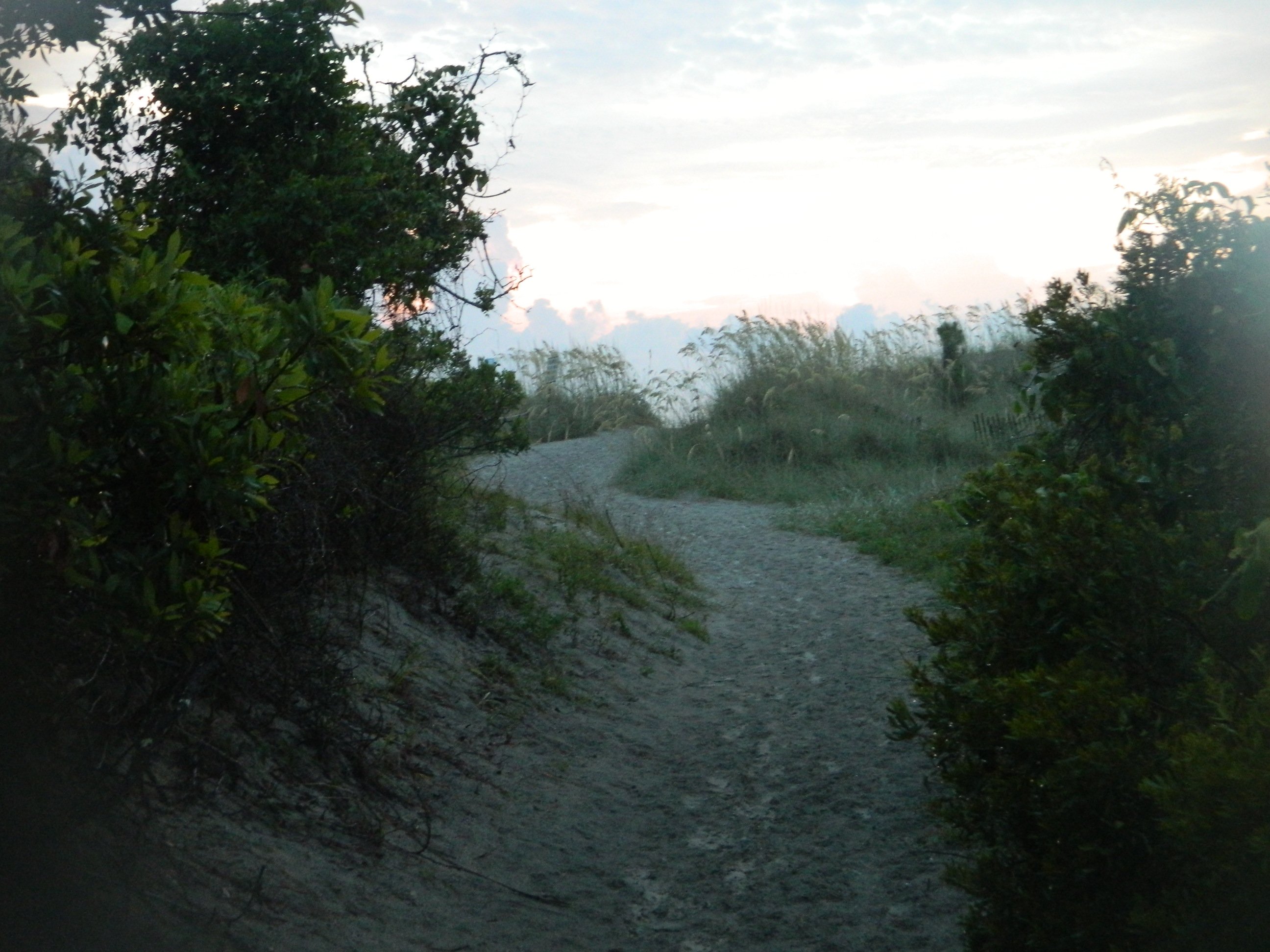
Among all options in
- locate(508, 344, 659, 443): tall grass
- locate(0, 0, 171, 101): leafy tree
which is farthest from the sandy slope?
locate(508, 344, 659, 443): tall grass

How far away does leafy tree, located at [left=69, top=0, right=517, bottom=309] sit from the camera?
20.9ft

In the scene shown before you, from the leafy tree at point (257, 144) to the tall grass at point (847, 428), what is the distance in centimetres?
655

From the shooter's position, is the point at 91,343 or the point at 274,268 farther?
the point at 274,268

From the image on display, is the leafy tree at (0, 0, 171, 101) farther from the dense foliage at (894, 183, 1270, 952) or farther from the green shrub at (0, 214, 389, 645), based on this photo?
the dense foliage at (894, 183, 1270, 952)

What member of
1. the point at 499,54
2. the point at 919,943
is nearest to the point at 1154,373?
the point at 919,943

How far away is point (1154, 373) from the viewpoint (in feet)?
12.4

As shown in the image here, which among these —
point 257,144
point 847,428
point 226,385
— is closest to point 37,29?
point 226,385

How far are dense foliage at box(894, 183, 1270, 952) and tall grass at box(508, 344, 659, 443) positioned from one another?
16.5 m

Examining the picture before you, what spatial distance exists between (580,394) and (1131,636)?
1864 cm

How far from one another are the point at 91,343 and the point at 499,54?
19.3 ft

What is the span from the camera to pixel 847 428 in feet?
55.6

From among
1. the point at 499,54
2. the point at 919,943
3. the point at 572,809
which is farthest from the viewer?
the point at 499,54

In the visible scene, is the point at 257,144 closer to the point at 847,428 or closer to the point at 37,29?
the point at 37,29

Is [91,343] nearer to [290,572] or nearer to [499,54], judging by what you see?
[290,572]
